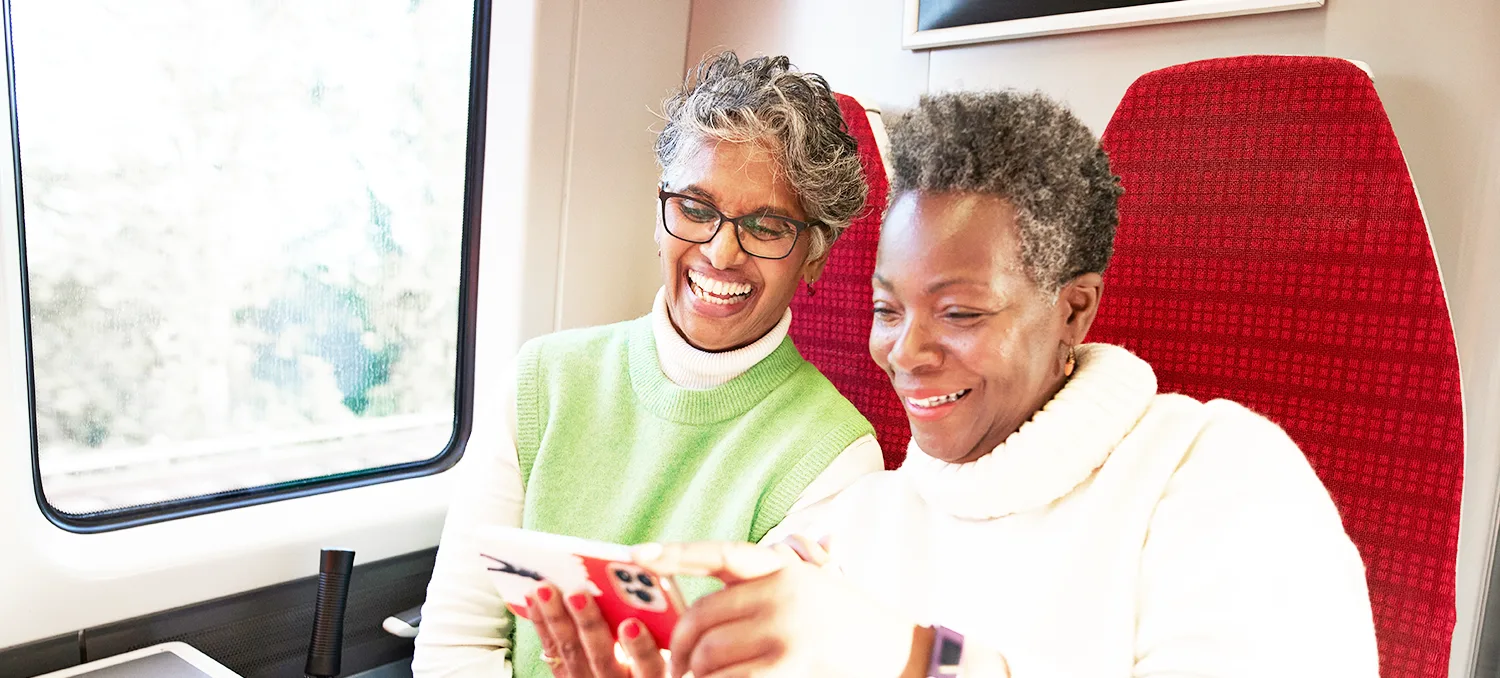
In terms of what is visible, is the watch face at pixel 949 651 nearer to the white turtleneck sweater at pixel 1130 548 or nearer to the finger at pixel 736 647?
the white turtleneck sweater at pixel 1130 548

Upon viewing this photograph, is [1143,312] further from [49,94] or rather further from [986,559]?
[49,94]

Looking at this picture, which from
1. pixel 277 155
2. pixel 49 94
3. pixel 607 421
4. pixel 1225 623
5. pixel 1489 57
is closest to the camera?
pixel 1225 623

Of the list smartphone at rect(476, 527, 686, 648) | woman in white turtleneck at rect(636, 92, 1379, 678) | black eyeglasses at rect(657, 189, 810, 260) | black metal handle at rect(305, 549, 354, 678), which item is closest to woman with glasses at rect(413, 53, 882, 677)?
black eyeglasses at rect(657, 189, 810, 260)

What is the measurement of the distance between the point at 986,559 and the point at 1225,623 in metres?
0.27

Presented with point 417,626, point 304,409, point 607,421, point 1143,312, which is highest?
point 1143,312

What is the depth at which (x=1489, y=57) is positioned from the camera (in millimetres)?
1344

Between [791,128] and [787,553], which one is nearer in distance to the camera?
[787,553]

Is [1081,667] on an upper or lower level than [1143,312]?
lower

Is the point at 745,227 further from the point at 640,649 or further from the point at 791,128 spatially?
the point at 640,649

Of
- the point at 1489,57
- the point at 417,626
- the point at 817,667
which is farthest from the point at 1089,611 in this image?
the point at 417,626

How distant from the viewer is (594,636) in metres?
1.00

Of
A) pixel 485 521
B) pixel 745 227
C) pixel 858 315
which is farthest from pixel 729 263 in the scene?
pixel 485 521

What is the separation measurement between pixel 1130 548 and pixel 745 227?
782 millimetres

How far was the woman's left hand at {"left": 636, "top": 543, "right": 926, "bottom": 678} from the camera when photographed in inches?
35.3
